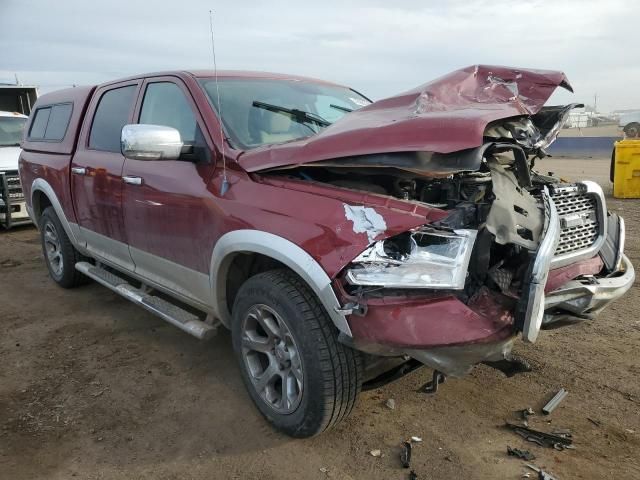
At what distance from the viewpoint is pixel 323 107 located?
3846mm

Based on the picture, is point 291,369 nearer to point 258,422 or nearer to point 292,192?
point 258,422

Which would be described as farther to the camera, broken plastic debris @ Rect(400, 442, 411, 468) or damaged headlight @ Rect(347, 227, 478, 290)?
broken plastic debris @ Rect(400, 442, 411, 468)

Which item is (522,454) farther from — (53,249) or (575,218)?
(53,249)

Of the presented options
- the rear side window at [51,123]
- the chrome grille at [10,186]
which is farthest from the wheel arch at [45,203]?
the chrome grille at [10,186]

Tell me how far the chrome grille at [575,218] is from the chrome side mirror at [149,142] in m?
2.14

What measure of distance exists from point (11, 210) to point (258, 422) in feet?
24.5

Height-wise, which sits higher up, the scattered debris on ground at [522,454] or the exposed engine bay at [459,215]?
the exposed engine bay at [459,215]

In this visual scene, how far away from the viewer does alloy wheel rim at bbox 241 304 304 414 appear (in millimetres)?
2729

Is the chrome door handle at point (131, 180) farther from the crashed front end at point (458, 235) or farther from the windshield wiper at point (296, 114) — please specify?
the crashed front end at point (458, 235)

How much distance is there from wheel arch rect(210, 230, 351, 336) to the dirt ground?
0.69 m

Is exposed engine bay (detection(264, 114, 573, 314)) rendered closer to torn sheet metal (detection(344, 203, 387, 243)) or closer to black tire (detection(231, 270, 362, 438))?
torn sheet metal (detection(344, 203, 387, 243))

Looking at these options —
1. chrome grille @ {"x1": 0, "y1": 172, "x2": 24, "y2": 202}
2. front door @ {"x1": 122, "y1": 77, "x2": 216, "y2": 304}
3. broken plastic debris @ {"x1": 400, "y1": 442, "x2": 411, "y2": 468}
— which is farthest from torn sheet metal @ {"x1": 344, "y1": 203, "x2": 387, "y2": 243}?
chrome grille @ {"x1": 0, "y1": 172, "x2": 24, "y2": 202}

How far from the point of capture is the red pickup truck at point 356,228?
7.51 ft

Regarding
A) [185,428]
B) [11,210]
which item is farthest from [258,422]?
[11,210]
